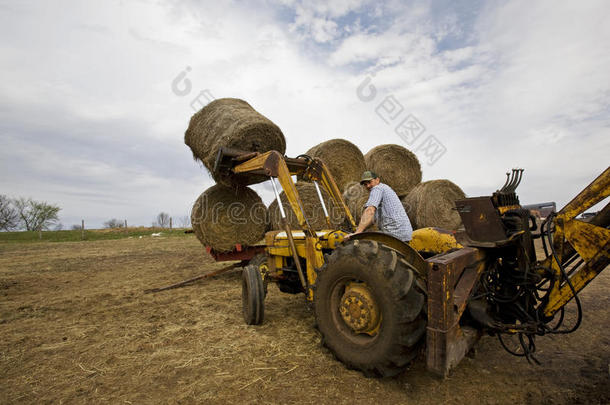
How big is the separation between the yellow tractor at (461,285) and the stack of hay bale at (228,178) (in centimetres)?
310

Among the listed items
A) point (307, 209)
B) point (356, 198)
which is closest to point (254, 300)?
point (307, 209)

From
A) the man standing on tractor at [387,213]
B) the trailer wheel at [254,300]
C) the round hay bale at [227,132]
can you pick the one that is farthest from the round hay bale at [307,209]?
the man standing on tractor at [387,213]

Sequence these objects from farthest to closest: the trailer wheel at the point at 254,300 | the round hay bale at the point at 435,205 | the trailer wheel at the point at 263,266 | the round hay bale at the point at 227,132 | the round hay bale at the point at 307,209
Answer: the round hay bale at the point at 435,205 < the round hay bale at the point at 307,209 < the round hay bale at the point at 227,132 < the trailer wheel at the point at 263,266 < the trailer wheel at the point at 254,300

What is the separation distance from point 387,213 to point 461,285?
4.10 feet

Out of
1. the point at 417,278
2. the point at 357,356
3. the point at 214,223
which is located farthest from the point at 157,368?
the point at 214,223

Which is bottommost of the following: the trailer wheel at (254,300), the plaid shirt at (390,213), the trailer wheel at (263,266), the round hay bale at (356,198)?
the trailer wheel at (254,300)

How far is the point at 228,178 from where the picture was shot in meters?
6.06

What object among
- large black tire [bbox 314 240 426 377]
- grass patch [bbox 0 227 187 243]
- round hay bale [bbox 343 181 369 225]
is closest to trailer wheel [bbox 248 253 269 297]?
large black tire [bbox 314 240 426 377]

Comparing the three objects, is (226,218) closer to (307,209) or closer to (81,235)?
(307,209)

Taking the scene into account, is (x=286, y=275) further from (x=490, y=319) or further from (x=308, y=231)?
(x=490, y=319)

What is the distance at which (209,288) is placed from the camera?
6.51m

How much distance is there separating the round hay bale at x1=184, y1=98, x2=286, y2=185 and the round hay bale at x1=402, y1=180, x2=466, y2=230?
12.8ft

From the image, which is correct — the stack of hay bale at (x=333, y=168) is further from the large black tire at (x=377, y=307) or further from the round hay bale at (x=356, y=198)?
the large black tire at (x=377, y=307)

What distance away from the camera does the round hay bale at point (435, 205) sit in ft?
26.3
